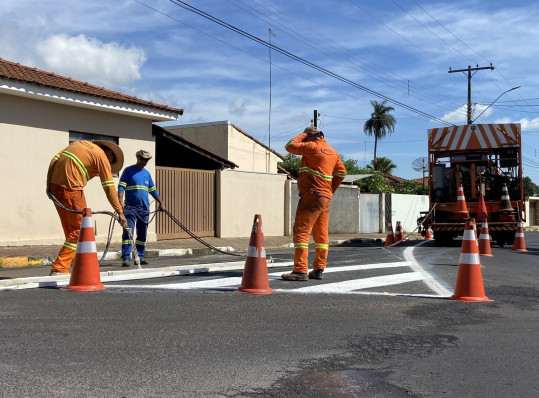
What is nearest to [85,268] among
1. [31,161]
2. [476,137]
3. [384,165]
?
[31,161]

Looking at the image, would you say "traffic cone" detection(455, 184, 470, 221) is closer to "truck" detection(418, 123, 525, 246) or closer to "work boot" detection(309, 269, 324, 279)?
"truck" detection(418, 123, 525, 246)

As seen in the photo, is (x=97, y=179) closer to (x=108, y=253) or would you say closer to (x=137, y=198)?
(x=108, y=253)

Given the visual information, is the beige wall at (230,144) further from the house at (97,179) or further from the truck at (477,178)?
the truck at (477,178)

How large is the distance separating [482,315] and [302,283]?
7.38 feet

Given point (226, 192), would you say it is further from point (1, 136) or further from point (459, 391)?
point (459, 391)

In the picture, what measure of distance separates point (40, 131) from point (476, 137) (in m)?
11.2

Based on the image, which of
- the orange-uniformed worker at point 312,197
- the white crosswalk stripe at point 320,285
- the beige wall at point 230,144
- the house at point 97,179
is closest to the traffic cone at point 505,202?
the house at point 97,179

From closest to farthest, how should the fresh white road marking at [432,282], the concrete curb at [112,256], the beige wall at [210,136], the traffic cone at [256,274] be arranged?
the traffic cone at [256,274], the fresh white road marking at [432,282], the concrete curb at [112,256], the beige wall at [210,136]

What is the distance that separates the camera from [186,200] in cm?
1639

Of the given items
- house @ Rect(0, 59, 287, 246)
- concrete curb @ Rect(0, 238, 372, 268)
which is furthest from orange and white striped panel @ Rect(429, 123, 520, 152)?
house @ Rect(0, 59, 287, 246)

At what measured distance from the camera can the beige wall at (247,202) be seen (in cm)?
1755

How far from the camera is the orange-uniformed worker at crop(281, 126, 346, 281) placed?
718cm

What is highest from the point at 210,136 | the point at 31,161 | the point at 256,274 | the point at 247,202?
the point at 210,136

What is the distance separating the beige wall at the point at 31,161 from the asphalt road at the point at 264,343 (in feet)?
22.7
